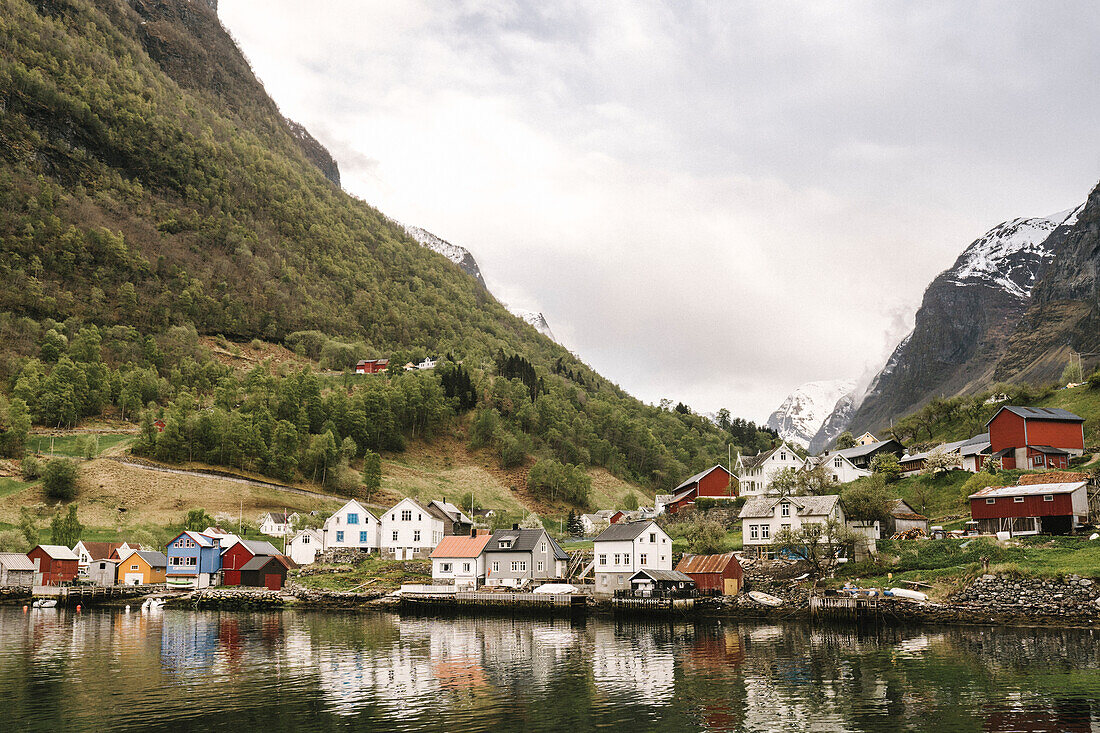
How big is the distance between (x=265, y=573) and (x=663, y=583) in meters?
46.0

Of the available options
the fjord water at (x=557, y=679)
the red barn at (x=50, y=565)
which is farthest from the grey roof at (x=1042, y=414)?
the red barn at (x=50, y=565)

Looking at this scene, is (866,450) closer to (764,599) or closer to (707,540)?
(707,540)

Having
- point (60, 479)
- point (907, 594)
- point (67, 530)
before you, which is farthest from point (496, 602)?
point (60, 479)

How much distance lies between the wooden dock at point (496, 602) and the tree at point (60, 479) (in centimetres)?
5639

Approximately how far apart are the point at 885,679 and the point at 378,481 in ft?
327

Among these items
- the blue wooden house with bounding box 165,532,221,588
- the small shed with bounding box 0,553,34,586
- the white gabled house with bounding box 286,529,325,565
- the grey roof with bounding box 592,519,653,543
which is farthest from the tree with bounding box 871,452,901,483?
the small shed with bounding box 0,553,34,586

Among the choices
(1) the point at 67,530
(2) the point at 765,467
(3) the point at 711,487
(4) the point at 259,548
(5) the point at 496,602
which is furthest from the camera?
(3) the point at 711,487

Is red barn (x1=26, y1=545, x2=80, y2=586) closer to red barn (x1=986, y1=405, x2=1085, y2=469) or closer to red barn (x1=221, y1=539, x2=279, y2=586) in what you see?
red barn (x1=221, y1=539, x2=279, y2=586)

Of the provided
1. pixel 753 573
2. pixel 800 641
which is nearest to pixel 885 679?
pixel 800 641

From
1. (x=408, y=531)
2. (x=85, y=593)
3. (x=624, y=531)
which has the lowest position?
(x=85, y=593)

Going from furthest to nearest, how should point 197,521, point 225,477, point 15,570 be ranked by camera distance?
point 225,477
point 197,521
point 15,570

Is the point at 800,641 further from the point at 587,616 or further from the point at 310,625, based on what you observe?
the point at 310,625

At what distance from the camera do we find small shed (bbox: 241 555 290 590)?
90688 mm

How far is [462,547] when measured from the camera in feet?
290
